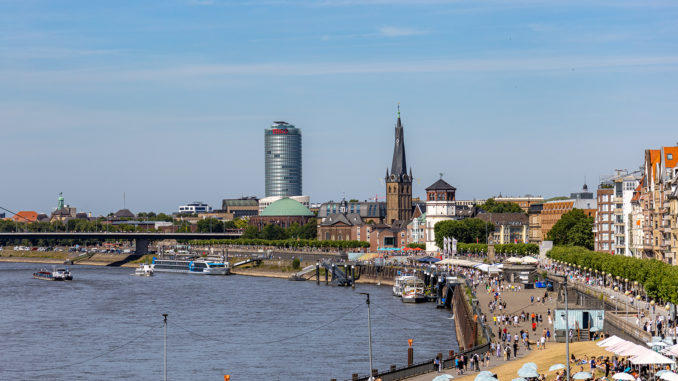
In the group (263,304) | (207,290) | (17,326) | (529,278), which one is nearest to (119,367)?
(17,326)

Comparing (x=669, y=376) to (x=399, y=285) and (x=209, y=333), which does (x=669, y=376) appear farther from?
(x=399, y=285)

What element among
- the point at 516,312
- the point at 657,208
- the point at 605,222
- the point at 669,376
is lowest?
the point at 516,312

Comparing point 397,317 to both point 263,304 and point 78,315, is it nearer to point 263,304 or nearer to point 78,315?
point 263,304

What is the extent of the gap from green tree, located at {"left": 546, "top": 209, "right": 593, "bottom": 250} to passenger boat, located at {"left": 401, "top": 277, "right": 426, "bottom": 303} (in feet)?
136

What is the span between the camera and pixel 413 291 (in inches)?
4604

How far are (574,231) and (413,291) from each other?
47.2 meters

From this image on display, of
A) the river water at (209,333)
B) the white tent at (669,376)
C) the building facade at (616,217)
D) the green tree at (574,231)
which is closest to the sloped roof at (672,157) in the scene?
the building facade at (616,217)

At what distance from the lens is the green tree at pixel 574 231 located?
153125mm

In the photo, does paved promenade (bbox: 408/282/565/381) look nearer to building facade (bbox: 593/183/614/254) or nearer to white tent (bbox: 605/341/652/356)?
white tent (bbox: 605/341/652/356)

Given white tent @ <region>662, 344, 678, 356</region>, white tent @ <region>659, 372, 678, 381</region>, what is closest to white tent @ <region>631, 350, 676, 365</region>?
white tent @ <region>662, 344, 678, 356</region>

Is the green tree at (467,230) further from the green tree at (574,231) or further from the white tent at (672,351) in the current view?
the white tent at (672,351)

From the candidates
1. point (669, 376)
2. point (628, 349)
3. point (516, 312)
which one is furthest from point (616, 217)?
point (669, 376)

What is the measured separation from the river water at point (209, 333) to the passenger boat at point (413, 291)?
5.32 ft

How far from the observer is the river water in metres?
65.6
